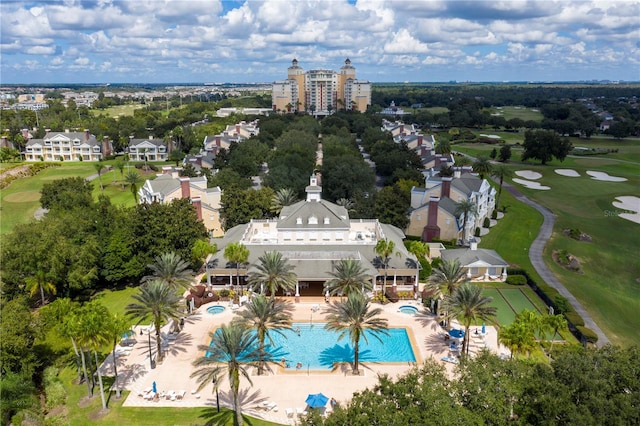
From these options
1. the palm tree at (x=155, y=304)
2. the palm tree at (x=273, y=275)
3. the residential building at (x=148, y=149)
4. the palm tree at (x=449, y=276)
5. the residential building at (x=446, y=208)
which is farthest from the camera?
the residential building at (x=148, y=149)

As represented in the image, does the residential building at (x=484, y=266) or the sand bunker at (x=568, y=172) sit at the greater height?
the sand bunker at (x=568, y=172)

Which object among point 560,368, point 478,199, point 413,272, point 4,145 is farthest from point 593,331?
point 4,145

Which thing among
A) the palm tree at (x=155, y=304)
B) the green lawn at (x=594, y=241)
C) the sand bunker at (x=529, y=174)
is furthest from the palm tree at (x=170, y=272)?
the sand bunker at (x=529, y=174)

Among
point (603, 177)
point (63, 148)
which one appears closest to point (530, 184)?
point (603, 177)

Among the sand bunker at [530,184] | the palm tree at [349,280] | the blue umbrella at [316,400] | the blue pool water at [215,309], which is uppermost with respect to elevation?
the palm tree at [349,280]

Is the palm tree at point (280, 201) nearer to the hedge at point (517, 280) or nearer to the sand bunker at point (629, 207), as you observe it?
the hedge at point (517, 280)

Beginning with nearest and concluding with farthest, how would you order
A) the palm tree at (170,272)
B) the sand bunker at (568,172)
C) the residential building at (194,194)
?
the palm tree at (170,272), the residential building at (194,194), the sand bunker at (568,172)

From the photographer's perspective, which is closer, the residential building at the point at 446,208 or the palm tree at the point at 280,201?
the residential building at the point at 446,208
